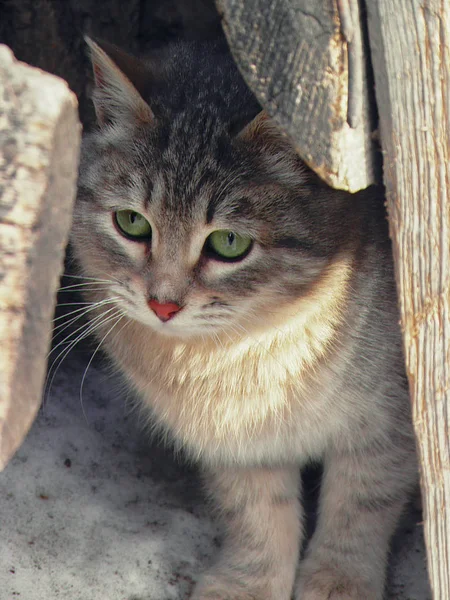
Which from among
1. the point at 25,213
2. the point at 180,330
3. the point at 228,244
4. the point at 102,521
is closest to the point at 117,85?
→ the point at 228,244

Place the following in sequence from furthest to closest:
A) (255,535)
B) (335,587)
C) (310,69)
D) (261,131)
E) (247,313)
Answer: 1. (255,535)
2. (335,587)
3. (247,313)
4. (261,131)
5. (310,69)

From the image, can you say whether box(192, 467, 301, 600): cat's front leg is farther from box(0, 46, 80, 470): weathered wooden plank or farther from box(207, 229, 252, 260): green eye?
box(0, 46, 80, 470): weathered wooden plank

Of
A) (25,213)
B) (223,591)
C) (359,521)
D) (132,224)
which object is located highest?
(25,213)

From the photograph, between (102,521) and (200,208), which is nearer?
(200,208)

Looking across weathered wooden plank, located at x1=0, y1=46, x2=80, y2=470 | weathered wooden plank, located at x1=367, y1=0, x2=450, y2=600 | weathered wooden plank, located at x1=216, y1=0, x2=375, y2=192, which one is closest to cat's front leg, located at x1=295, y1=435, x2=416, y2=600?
weathered wooden plank, located at x1=367, y1=0, x2=450, y2=600

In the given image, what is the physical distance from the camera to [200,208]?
160 centimetres

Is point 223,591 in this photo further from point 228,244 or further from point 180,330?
point 228,244

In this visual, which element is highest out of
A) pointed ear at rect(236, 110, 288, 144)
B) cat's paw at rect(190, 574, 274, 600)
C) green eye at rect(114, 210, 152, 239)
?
pointed ear at rect(236, 110, 288, 144)

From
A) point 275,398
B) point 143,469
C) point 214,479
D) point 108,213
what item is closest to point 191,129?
point 108,213

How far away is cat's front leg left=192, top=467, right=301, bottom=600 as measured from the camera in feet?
6.47

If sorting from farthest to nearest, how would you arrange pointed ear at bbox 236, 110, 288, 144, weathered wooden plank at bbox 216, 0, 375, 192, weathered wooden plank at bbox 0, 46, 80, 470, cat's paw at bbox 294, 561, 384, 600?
cat's paw at bbox 294, 561, 384, 600, pointed ear at bbox 236, 110, 288, 144, weathered wooden plank at bbox 216, 0, 375, 192, weathered wooden plank at bbox 0, 46, 80, 470

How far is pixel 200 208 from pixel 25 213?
600 mm

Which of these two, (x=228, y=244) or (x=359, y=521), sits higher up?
(x=228, y=244)

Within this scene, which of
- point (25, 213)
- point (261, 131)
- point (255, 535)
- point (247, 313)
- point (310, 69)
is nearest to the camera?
point (25, 213)
